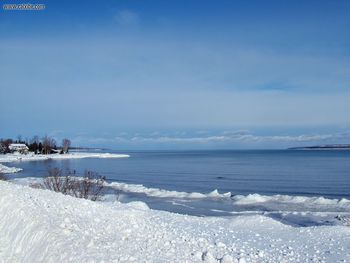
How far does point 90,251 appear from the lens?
9953mm

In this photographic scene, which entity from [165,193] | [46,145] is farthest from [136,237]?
[46,145]

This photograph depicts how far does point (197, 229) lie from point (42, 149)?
16641cm

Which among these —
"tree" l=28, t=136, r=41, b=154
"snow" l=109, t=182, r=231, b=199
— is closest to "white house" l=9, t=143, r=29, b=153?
"tree" l=28, t=136, r=41, b=154

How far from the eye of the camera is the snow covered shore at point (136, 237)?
9797mm

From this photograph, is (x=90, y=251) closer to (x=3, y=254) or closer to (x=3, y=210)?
(x=3, y=254)

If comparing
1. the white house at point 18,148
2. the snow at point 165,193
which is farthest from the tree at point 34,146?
the snow at point 165,193

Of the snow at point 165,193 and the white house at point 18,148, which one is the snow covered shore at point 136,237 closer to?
the snow at point 165,193

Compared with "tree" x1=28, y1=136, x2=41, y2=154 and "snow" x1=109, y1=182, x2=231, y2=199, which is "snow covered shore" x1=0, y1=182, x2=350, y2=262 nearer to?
"snow" x1=109, y1=182, x2=231, y2=199

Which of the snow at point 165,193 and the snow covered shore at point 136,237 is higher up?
the snow covered shore at point 136,237

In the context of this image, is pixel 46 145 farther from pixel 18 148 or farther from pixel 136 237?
pixel 136 237

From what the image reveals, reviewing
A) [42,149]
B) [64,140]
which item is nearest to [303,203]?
[42,149]

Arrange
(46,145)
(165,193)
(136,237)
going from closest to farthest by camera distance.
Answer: (136,237) < (165,193) < (46,145)

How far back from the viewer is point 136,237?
10922 mm

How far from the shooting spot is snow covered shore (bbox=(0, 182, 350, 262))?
9.80 m
